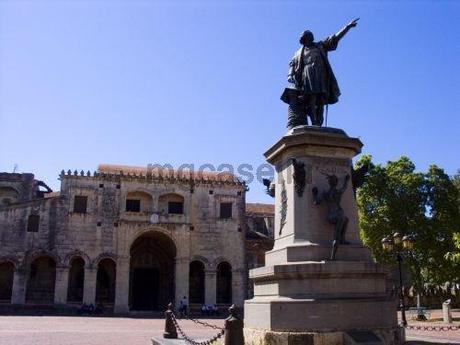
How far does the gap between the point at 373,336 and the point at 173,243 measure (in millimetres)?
29107

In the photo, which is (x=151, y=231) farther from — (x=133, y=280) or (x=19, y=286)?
(x=19, y=286)

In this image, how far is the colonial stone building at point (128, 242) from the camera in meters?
33.9

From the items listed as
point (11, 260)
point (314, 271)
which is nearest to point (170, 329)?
point (314, 271)

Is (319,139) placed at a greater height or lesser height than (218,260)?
greater

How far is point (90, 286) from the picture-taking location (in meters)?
33.9

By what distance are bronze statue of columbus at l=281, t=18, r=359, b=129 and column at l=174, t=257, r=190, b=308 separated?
26875mm

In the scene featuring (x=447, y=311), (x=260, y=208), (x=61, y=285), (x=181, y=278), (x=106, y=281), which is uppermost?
(x=260, y=208)

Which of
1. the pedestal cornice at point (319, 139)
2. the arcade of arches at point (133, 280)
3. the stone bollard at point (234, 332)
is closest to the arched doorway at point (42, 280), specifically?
the arcade of arches at point (133, 280)

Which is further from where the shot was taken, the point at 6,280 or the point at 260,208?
the point at 260,208

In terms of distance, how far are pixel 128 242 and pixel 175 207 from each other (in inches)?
171

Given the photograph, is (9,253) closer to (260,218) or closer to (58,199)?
(58,199)

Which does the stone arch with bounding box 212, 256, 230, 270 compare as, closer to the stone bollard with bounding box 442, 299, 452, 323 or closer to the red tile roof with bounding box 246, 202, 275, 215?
the red tile roof with bounding box 246, 202, 275, 215

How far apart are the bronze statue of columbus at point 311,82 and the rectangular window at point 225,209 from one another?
27.7 metres

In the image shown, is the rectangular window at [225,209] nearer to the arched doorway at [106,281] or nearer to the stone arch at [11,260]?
the arched doorway at [106,281]
